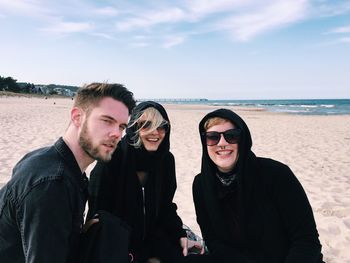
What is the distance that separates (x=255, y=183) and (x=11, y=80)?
244ft

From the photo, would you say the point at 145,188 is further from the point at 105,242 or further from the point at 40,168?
the point at 40,168

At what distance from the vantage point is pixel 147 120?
3291mm

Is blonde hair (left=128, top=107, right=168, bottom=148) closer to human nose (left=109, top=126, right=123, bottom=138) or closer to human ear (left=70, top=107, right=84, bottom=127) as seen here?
human nose (left=109, top=126, right=123, bottom=138)

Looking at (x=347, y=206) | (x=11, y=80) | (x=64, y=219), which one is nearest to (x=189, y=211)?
(x=347, y=206)

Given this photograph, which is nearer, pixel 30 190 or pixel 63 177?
pixel 30 190

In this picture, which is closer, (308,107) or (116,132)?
(116,132)

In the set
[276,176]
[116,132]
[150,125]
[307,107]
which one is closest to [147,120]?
[150,125]

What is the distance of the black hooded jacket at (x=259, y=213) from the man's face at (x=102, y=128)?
3.23ft

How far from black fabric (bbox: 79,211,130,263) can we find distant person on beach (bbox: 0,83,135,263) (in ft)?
0.25

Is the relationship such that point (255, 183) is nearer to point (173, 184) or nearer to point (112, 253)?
point (173, 184)

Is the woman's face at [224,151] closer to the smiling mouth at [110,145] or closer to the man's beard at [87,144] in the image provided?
the smiling mouth at [110,145]

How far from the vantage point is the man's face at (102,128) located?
2.04m

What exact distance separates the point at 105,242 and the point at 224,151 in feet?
4.05

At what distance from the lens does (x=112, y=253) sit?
2.03m
